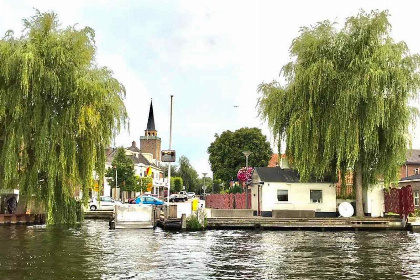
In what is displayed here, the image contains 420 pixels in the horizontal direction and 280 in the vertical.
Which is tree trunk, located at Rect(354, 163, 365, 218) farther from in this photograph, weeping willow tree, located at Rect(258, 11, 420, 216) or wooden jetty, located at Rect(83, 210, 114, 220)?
wooden jetty, located at Rect(83, 210, 114, 220)

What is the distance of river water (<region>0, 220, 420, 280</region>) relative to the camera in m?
17.5

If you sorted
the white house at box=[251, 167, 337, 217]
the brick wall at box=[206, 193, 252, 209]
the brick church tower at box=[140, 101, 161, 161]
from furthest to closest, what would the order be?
the brick church tower at box=[140, 101, 161, 161], the brick wall at box=[206, 193, 252, 209], the white house at box=[251, 167, 337, 217]

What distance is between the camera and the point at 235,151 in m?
87.9

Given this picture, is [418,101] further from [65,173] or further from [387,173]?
[65,173]

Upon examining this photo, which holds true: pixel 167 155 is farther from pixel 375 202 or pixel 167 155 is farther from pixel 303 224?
pixel 375 202

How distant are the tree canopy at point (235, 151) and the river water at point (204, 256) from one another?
55.2 meters

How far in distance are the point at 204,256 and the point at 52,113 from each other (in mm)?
14842

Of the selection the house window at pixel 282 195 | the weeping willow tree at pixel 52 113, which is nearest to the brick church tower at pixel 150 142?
the house window at pixel 282 195

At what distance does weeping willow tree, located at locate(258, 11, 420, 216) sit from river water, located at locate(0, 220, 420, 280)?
7.71m

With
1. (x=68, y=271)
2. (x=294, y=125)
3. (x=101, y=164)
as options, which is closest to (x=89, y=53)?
(x=101, y=164)

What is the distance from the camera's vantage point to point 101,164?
34031 millimetres

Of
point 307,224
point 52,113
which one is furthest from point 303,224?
point 52,113

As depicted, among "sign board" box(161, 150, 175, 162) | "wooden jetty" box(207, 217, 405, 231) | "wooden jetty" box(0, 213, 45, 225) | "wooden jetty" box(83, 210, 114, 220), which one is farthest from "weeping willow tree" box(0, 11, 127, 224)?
"wooden jetty" box(83, 210, 114, 220)

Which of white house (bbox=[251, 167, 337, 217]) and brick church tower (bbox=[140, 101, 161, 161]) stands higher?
brick church tower (bbox=[140, 101, 161, 161])
